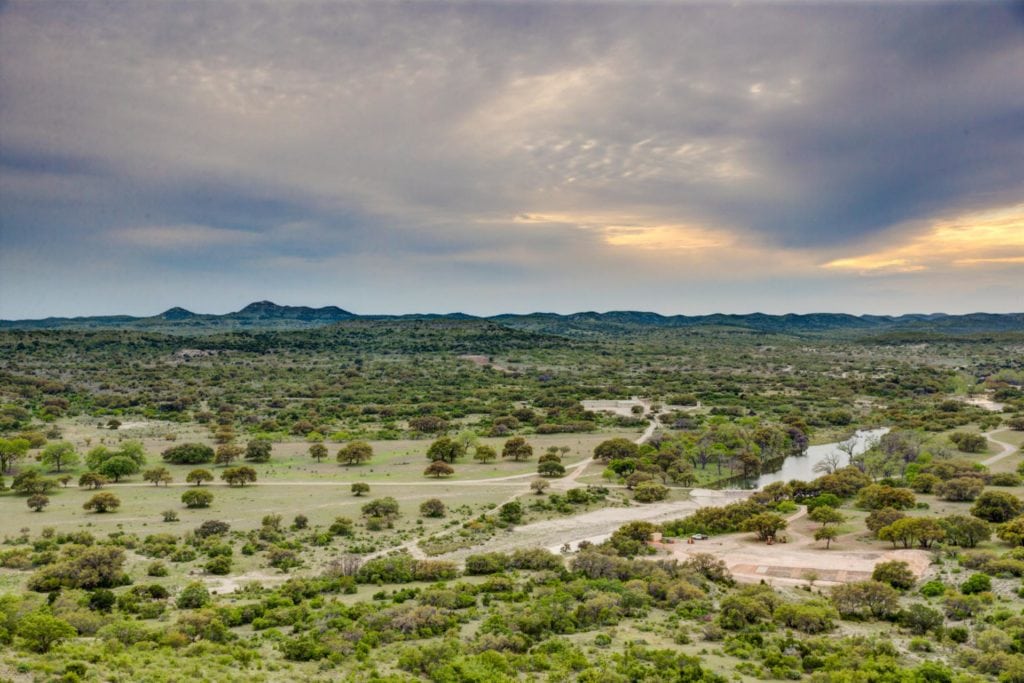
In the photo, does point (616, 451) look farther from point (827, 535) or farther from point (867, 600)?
point (867, 600)

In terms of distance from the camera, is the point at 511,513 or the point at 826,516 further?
the point at 511,513

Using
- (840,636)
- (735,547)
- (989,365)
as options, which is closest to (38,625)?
(840,636)

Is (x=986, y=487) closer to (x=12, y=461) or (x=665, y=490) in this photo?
(x=665, y=490)

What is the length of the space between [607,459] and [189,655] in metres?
52.9

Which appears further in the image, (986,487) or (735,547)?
(986,487)

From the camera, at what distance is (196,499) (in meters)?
54.5


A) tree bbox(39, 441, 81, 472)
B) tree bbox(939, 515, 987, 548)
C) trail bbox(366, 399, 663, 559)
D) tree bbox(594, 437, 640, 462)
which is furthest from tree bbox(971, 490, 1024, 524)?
tree bbox(39, 441, 81, 472)

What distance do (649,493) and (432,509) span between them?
66.7 ft

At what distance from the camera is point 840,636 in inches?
1212

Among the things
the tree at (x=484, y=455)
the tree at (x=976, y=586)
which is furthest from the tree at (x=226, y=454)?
the tree at (x=976, y=586)

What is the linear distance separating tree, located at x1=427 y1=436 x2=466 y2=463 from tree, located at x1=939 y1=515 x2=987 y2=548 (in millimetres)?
47653

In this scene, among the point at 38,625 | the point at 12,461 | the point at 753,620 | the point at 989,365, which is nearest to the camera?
the point at 38,625

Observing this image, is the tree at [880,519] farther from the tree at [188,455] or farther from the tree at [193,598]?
the tree at [188,455]

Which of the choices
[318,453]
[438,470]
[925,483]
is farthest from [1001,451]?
[318,453]
